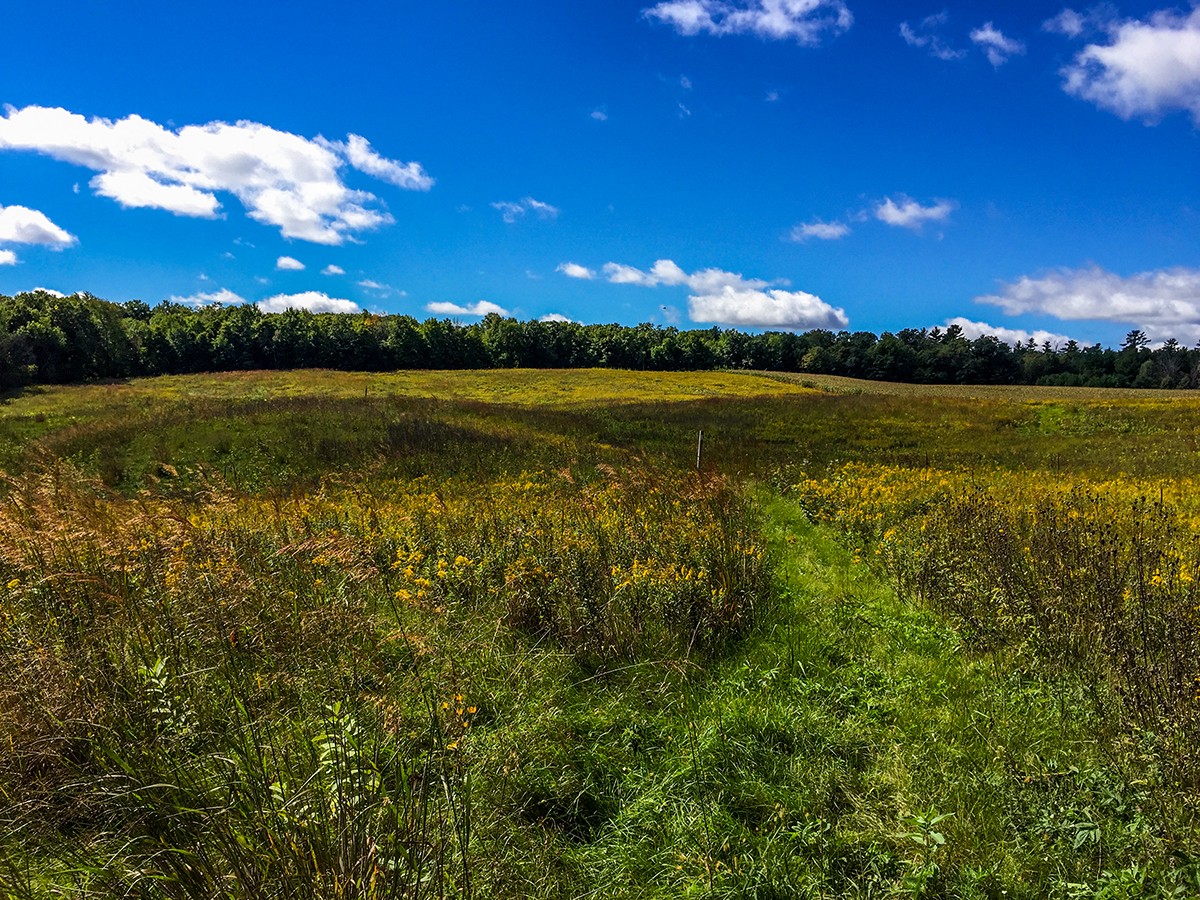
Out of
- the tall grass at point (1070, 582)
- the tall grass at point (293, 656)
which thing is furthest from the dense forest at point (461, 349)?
the tall grass at point (1070, 582)

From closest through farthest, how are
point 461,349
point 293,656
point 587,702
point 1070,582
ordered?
point 293,656, point 587,702, point 1070,582, point 461,349

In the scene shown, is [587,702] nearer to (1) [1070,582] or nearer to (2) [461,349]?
(1) [1070,582]

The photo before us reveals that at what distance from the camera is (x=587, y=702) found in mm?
4027

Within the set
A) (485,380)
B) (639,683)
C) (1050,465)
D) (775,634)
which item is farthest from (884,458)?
(485,380)

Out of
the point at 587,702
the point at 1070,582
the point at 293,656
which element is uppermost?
the point at 1070,582

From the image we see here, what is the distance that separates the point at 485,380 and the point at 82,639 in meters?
53.7

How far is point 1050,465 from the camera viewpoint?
642 inches

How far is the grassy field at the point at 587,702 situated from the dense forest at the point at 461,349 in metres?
56.5

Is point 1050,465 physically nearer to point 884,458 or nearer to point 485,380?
point 884,458

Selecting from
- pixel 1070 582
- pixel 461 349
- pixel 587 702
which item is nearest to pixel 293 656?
pixel 587 702

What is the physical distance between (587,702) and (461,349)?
8266cm

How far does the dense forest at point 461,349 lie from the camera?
5288 cm

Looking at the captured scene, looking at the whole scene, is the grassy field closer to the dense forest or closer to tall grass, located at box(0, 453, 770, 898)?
tall grass, located at box(0, 453, 770, 898)

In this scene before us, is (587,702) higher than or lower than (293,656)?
lower
